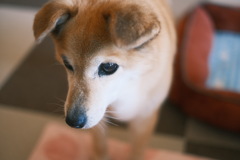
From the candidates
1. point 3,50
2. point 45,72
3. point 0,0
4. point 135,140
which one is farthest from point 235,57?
point 0,0

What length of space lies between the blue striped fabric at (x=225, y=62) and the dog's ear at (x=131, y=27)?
0.94 meters

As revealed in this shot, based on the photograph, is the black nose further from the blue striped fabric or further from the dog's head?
the blue striped fabric

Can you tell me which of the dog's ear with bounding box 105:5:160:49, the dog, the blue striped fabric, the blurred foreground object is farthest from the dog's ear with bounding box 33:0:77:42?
the blue striped fabric

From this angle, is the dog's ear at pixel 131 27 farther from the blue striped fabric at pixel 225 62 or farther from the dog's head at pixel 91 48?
the blue striped fabric at pixel 225 62

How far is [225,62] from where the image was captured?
1829 mm

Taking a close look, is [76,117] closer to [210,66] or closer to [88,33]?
[88,33]

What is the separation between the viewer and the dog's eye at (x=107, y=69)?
916 mm

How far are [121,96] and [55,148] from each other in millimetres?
528

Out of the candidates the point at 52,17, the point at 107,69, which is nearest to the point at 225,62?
the point at 107,69

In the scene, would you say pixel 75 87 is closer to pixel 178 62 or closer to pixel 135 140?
pixel 135 140

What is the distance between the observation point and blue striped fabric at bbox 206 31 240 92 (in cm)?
171

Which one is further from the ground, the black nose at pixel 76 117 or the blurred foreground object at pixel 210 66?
the blurred foreground object at pixel 210 66

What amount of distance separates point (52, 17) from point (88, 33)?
0.12 metres

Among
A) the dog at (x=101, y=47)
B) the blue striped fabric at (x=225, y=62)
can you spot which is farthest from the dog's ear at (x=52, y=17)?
the blue striped fabric at (x=225, y=62)
